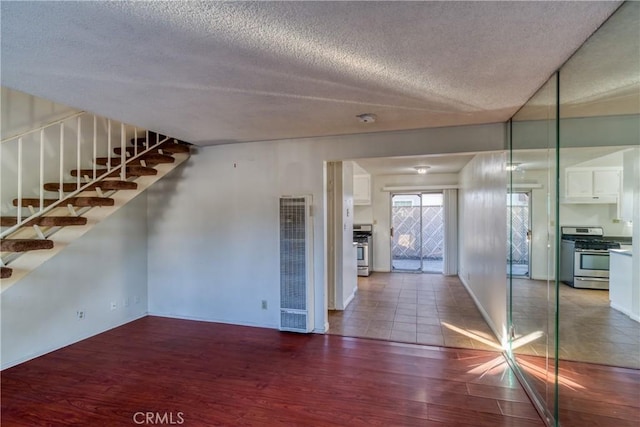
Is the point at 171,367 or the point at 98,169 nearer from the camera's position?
the point at 171,367

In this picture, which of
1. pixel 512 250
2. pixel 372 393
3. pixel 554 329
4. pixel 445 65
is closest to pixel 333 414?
pixel 372 393

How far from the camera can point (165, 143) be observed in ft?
13.6

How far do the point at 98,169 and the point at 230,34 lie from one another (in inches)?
121

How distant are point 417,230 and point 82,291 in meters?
6.86

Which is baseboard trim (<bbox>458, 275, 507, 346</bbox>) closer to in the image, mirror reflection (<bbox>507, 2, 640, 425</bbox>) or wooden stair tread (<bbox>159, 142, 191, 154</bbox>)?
mirror reflection (<bbox>507, 2, 640, 425</bbox>)

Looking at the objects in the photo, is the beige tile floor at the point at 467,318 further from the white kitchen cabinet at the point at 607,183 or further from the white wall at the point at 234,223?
the white wall at the point at 234,223

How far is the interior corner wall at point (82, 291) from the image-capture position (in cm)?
308

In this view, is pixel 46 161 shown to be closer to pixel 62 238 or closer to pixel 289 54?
pixel 62 238

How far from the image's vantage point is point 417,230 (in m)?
8.04

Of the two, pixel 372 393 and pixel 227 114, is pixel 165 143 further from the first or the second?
pixel 372 393

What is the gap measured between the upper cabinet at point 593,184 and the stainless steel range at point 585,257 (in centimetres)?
18

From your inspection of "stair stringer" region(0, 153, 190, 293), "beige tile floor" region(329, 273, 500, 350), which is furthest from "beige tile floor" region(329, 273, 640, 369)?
"stair stringer" region(0, 153, 190, 293)

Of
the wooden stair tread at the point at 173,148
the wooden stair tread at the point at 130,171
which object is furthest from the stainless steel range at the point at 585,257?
the wooden stair tread at the point at 173,148

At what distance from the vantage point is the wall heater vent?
3826mm
